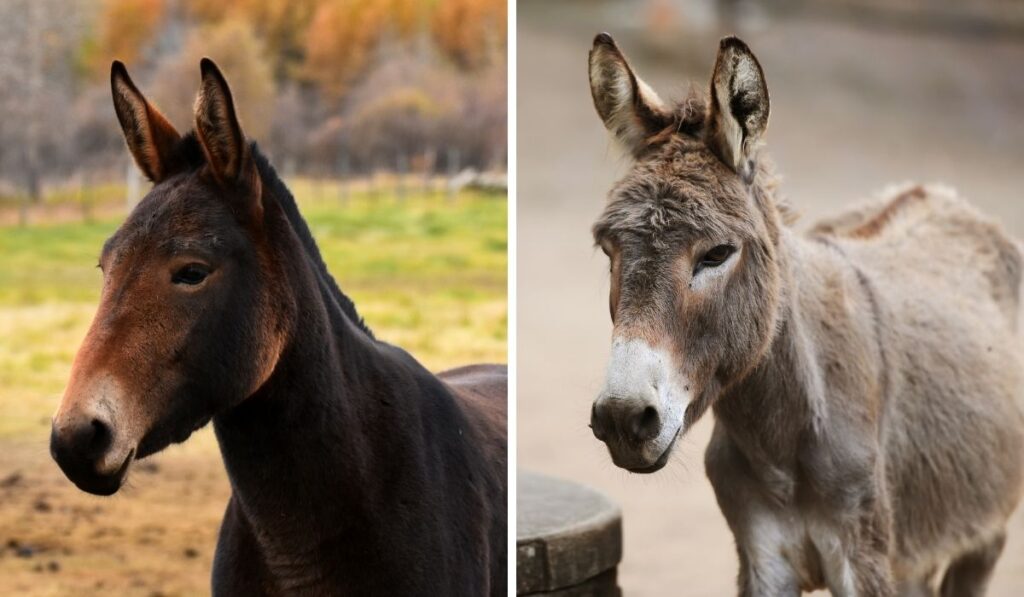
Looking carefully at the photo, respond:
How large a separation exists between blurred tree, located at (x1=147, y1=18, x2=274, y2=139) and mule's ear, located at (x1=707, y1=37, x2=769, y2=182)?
3.56 ft

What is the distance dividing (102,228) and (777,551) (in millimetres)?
1589

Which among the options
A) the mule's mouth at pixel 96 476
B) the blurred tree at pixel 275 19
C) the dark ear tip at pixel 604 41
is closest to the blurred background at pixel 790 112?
the blurred tree at pixel 275 19

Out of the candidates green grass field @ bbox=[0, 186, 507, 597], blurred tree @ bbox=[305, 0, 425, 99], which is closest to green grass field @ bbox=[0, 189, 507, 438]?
green grass field @ bbox=[0, 186, 507, 597]

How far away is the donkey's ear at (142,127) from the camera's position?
2.02 meters

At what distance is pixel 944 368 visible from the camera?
2902 millimetres

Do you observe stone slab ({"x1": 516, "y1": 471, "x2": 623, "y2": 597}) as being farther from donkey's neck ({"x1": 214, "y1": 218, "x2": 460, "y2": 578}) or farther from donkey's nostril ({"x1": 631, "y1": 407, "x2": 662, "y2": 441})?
donkey's nostril ({"x1": 631, "y1": 407, "x2": 662, "y2": 441})

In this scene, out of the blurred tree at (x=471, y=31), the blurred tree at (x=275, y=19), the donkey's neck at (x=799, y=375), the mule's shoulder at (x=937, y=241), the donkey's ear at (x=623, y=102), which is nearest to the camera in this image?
the donkey's ear at (x=623, y=102)

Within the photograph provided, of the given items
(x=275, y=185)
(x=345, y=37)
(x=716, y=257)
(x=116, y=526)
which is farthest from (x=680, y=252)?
(x=116, y=526)

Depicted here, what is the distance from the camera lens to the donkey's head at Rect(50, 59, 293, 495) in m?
1.83

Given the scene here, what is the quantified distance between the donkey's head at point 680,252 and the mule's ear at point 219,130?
66 cm

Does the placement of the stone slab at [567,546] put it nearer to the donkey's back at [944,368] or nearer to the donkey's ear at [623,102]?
the donkey's back at [944,368]

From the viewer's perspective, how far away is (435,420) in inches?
91.0

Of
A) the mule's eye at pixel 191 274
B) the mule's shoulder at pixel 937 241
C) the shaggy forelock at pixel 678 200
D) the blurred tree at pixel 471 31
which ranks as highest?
the blurred tree at pixel 471 31

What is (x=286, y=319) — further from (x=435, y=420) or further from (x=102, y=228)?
(x=102, y=228)
